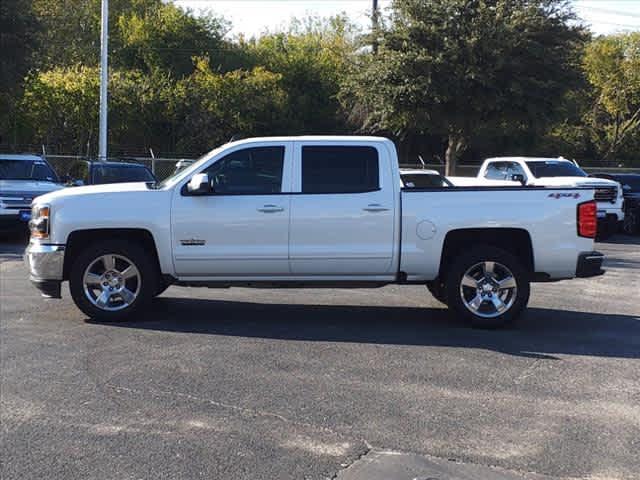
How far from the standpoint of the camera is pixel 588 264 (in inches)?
325

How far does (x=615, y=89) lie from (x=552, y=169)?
2782 cm

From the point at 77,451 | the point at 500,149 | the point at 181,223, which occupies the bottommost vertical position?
the point at 77,451

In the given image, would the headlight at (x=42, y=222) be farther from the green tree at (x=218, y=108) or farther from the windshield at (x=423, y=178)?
the green tree at (x=218, y=108)

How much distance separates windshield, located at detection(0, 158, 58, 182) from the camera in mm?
16844

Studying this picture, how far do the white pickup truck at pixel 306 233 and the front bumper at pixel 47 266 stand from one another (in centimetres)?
1

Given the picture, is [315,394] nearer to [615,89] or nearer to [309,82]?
[309,82]

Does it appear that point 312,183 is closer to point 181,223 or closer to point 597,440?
point 181,223

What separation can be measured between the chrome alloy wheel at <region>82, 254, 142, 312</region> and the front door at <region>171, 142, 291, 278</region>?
527 millimetres

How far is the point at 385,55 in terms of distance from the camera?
23766mm

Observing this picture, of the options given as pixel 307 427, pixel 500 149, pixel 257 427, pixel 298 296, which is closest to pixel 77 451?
pixel 257 427

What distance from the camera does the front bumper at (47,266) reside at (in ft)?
27.1

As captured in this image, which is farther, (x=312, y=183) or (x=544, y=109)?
(x=544, y=109)

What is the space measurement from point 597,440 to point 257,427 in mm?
2218

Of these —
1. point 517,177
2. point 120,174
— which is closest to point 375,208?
point 120,174
